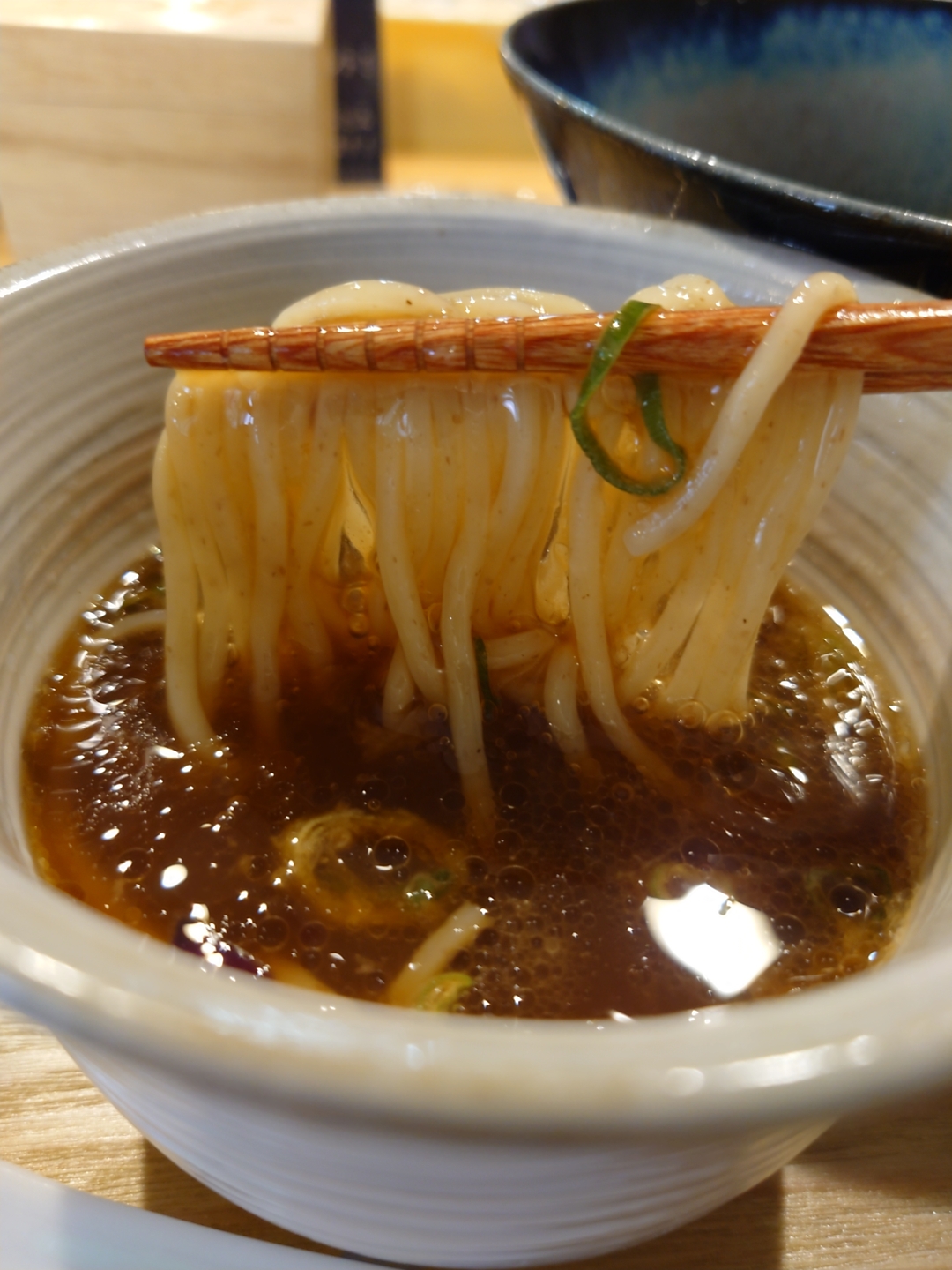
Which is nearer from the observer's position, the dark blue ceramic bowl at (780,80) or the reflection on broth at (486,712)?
the reflection on broth at (486,712)

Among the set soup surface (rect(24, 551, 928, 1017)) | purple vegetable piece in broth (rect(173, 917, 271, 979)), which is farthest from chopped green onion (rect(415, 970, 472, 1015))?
purple vegetable piece in broth (rect(173, 917, 271, 979))

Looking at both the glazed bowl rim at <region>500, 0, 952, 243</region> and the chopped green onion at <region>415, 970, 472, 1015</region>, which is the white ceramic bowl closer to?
the glazed bowl rim at <region>500, 0, 952, 243</region>

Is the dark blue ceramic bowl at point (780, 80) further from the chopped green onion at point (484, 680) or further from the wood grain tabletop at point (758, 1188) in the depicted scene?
the wood grain tabletop at point (758, 1188)

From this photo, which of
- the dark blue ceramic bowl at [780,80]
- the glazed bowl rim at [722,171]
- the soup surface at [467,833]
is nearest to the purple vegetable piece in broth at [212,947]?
the soup surface at [467,833]

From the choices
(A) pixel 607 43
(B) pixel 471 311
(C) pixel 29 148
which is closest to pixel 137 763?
(B) pixel 471 311

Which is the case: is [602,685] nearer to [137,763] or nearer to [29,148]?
[137,763]

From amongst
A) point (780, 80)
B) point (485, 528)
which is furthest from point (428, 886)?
point (780, 80)

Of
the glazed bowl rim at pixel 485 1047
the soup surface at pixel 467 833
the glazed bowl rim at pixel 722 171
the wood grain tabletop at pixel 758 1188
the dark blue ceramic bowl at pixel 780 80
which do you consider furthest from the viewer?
the dark blue ceramic bowl at pixel 780 80
